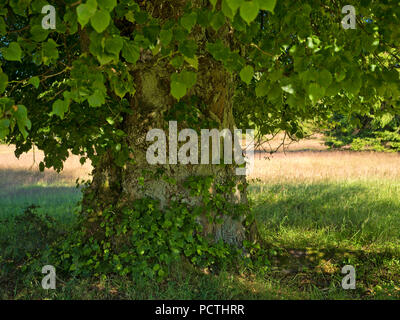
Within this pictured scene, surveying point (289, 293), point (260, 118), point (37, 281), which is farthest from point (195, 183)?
point (260, 118)

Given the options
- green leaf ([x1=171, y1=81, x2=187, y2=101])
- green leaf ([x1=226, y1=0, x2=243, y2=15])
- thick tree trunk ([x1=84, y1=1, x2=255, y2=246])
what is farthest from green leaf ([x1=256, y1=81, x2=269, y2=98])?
thick tree trunk ([x1=84, y1=1, x2=255, y2=246])

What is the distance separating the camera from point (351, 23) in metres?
3.22

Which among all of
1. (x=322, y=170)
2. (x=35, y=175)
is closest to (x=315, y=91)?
(x=322, y=170)

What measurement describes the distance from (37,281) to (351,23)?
4324mm

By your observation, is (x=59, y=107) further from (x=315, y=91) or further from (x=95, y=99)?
(x=315, y=91)

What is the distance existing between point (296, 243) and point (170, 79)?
3739mm

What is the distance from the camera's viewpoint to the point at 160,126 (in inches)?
176

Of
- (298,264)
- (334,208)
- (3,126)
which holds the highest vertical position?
(3,126)

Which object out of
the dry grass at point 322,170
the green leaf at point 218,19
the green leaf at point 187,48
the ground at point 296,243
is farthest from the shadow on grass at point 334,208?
the green leaf at point 218,19

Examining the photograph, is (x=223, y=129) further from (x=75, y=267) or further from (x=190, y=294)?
(x=75, y=267)

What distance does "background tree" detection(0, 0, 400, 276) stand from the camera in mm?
2539

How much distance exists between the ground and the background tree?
Answer: 0.75 metres

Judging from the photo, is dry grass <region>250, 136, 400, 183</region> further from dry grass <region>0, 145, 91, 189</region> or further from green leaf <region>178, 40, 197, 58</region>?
green leaf <region>178, 40, 197, 58</region>

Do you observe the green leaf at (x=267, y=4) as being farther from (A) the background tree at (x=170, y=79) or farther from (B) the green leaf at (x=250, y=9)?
(A) the background tree at (x=170, y=79)
